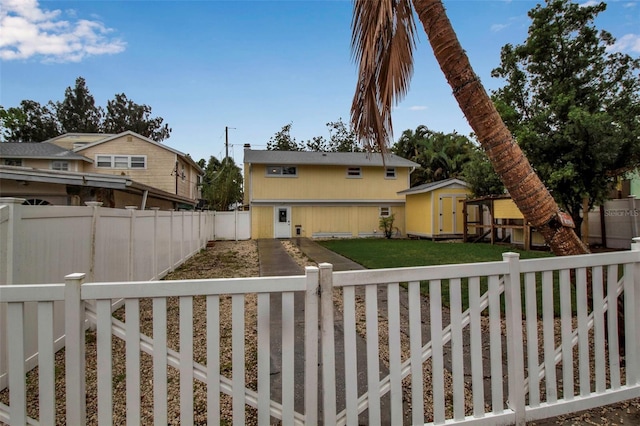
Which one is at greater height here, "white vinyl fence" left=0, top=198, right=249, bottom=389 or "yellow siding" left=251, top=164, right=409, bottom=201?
"yellow siding" left=251, top=164, right=409, bottom=201

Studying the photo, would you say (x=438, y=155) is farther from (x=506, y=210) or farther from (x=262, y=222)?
(x=262, y=222)

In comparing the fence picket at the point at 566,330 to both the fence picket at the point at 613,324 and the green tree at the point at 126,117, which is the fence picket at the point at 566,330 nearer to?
the fence picket at the point at 613,324

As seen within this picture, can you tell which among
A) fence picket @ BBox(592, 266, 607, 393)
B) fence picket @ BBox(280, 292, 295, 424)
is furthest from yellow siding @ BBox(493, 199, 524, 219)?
fence picket @ BBox(280, 292, 295, 424)

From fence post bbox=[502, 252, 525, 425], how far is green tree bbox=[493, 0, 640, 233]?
28.3ft

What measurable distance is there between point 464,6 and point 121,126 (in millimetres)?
44550

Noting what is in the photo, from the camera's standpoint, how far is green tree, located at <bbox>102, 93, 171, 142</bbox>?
1566 inches

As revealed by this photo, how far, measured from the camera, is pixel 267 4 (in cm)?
654

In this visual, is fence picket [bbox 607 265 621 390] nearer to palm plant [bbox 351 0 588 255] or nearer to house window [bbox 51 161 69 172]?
palm plant [bbox 351 0 588 255]

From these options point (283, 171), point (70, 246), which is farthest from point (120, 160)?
point (70, 246)

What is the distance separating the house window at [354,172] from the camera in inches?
766

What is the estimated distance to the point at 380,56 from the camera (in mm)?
2693

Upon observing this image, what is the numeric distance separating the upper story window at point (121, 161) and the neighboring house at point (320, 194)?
5.67 meters

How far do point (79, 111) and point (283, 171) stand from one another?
33.9 meters

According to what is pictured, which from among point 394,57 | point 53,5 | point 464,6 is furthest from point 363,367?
point 53,5
